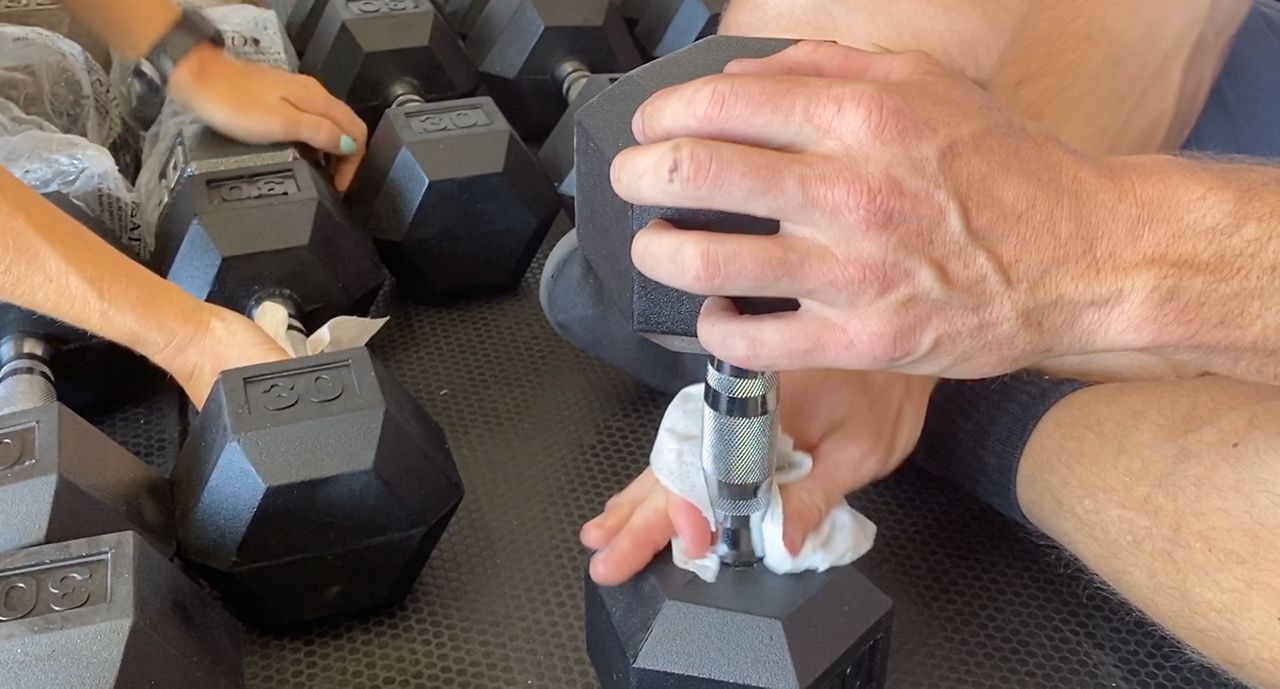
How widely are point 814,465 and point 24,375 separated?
73cm

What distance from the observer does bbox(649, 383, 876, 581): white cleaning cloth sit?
33.4 inches

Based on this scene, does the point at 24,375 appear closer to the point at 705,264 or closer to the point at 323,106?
the point at 323,106

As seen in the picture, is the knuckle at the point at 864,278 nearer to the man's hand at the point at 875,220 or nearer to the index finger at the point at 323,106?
the man's hand at the point at 875,220

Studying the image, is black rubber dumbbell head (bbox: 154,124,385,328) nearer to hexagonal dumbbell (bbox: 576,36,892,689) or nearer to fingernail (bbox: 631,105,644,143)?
hexagonal dumbbell (bbox: 576,36,892,689)

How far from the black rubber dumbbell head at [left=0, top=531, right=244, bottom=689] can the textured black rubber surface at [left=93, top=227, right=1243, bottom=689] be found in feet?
0.56

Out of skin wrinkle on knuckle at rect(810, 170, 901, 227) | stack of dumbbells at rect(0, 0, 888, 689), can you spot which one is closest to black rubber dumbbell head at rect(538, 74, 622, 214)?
stack of dumbbells at rect(0, 0, 888, 689)

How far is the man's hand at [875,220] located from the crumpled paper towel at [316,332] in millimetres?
606

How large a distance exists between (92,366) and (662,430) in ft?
2.06

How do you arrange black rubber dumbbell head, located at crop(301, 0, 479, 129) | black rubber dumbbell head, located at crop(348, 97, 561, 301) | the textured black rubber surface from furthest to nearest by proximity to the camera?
black rubber dumbbell head, located at crop(301, 0, 479, 129)
black rubber dumbbell head, located at crop(348, 97, 561, 301)
the textured black rubber surface

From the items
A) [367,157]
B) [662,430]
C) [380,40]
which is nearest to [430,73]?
[380,40]

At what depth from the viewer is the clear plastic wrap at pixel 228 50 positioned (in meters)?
1.34

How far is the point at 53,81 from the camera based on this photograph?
4.60 feet

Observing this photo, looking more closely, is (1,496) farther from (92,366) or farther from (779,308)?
(779,308)

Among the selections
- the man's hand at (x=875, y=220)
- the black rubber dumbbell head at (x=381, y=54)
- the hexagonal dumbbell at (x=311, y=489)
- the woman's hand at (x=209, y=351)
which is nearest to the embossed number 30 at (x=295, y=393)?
the hexagonal dumbbell at (x=311, y=489)
